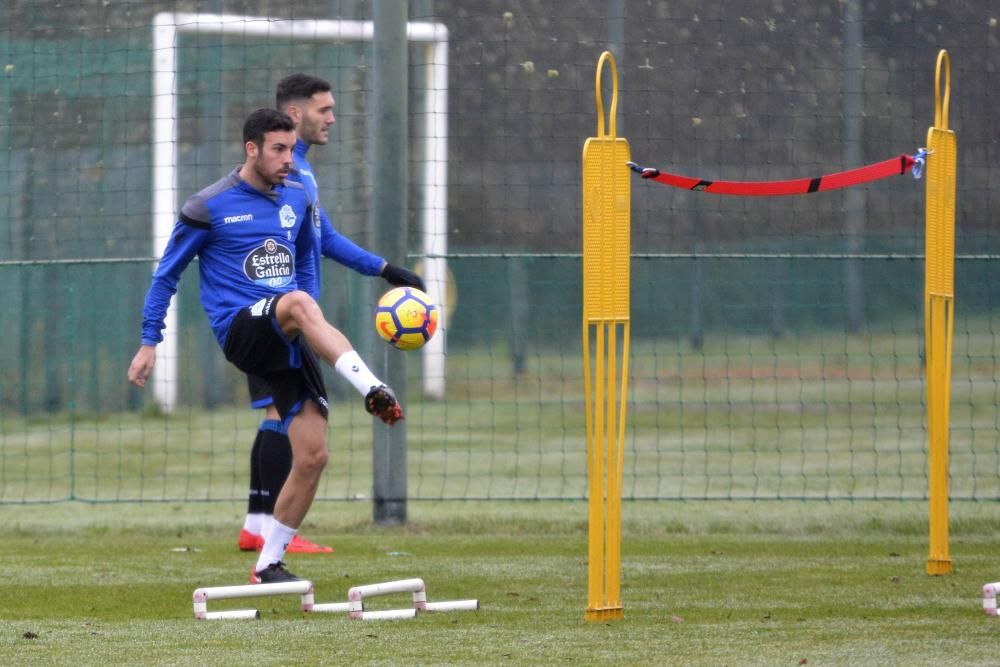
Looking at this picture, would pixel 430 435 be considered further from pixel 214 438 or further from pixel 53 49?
pixel 53 49

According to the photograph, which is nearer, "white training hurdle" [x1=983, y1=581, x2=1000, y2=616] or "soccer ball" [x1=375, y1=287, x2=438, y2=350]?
"white training hurdle" [x1=983, y1=581, x2=1000, y2=616]

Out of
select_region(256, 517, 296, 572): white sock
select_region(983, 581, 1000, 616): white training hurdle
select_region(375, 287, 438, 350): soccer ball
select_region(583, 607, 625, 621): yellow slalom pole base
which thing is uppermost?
select_region(375, 287, 438, 350): soccer ball

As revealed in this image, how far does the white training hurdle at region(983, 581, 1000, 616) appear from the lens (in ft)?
17.8

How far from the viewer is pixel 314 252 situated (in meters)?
6.87

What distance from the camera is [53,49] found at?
10727 millimetres

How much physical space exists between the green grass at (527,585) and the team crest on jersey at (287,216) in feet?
4.91

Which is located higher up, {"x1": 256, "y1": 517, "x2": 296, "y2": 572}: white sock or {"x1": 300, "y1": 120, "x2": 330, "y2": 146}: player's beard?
{"x1": 300, "y1": 120, "x2": 330, "y2": 146}: player's beard

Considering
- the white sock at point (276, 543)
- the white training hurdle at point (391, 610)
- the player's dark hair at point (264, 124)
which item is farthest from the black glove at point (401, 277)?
the white training hurdle at point (391, 610)

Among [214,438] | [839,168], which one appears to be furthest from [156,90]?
[839,168]

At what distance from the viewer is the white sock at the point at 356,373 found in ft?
17.6

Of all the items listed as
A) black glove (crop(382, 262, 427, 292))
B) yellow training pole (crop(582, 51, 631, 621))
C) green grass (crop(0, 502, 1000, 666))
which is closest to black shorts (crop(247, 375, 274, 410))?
green grass (crop(0, 502, 1000, 666))

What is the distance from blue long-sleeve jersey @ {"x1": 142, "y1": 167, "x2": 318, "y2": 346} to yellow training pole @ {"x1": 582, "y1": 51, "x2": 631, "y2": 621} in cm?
154

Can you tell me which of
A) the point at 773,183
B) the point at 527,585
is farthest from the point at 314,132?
the point at 773,183

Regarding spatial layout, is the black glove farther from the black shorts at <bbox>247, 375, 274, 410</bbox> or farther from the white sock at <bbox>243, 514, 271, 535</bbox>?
the white sock at <bbox>243, 514, 271, 535</bbox>
